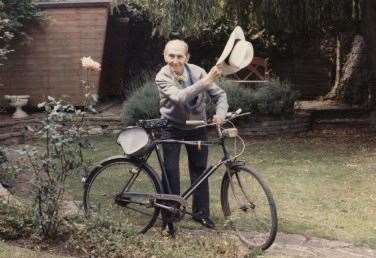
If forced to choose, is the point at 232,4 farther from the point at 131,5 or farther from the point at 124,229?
the point at 124,229

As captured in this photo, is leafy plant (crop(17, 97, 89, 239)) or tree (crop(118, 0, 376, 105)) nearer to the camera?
leafy plant (crop(17, 97, 89, 239))

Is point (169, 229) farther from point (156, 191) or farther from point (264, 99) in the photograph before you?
point (264, 99)

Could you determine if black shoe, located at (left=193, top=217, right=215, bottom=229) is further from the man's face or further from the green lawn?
the man's face

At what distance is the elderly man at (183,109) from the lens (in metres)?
4.99

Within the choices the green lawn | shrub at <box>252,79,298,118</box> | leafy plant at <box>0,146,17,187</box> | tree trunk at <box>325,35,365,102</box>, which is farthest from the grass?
tree trunk at <box>325,35,365,102</box>

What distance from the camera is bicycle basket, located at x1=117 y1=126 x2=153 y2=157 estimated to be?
5.08 metres

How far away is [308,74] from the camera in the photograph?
1633 centimetres

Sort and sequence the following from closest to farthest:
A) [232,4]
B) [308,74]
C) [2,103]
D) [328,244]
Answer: [328,244] < [232,4] < [2,103] < [308,74]

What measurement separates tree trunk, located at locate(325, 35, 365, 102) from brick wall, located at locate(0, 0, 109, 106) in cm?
634

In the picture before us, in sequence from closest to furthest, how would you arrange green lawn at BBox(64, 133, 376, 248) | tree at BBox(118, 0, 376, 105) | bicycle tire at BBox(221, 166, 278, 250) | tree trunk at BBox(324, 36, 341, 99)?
bicycle tire at BBox(221, 166, 278, 250)
green lawn at BBox(64, 133, 376, 248)
tree at BBox(118, 0, 376, 105)
tree trunk at BBox(324, 36, 341, 99)

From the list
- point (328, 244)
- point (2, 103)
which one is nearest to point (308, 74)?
point (2, 103)

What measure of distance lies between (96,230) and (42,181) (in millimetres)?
575

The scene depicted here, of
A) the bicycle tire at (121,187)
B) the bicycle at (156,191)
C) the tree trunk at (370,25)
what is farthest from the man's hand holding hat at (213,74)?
the tree trunk at (370,25)

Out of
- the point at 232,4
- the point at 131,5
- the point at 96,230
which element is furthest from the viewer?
the point at 131,5
